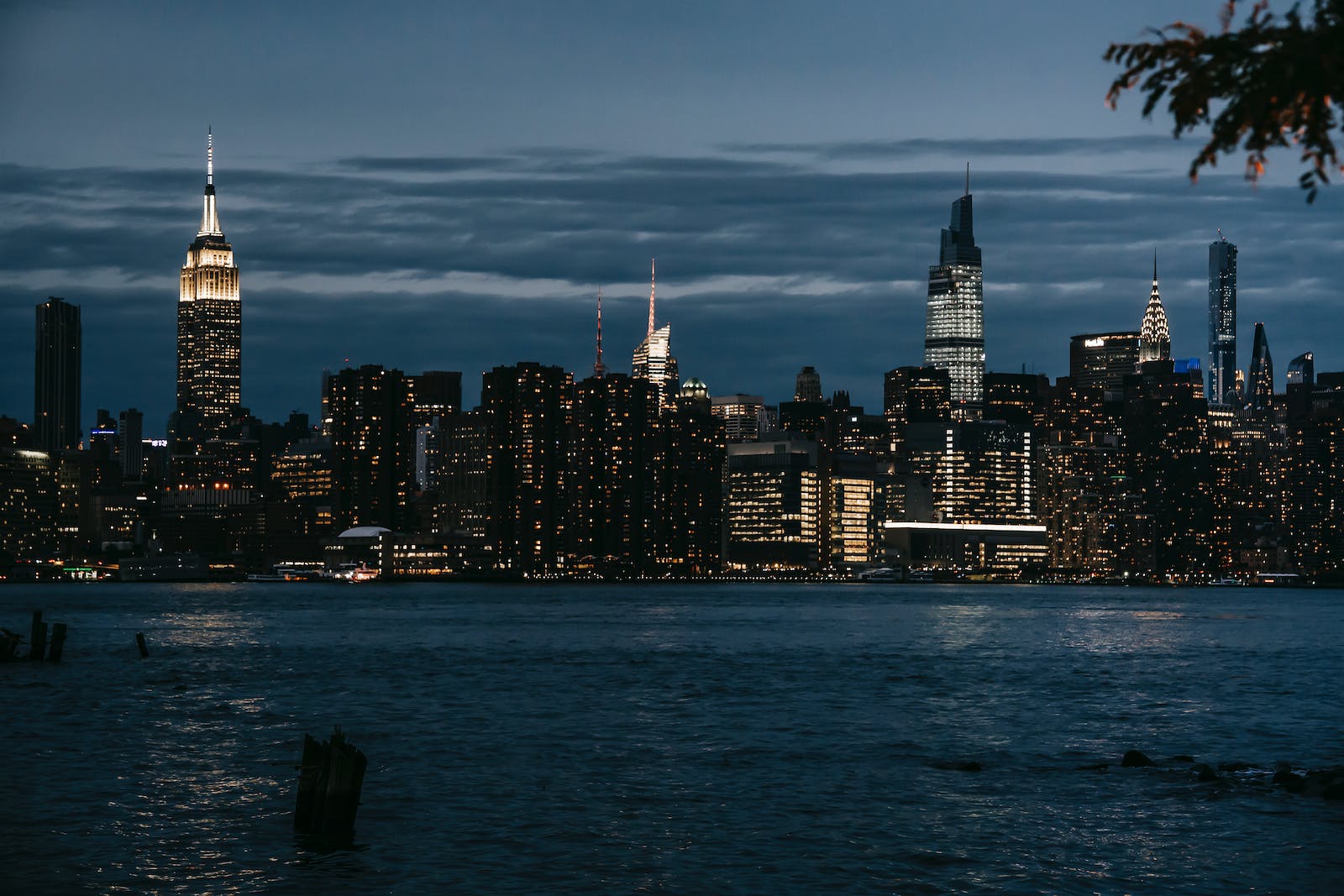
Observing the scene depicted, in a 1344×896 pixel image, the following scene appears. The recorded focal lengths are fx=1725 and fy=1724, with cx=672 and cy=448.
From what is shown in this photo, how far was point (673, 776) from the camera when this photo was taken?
5256 cm

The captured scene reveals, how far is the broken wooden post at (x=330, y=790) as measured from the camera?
4084cm

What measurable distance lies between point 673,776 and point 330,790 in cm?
1414

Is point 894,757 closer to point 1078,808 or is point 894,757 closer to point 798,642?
point 1078,808

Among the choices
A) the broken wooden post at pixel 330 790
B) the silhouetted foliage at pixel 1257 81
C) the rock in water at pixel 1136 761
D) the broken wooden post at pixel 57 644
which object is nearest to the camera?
the silhouetted foliage at pixel 1257 81

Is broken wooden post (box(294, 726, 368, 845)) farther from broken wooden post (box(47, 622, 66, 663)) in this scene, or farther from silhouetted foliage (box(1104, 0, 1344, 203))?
broken wooden post (box(47, 622, 66, 663))

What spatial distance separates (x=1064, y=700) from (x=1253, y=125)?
68.7 metres

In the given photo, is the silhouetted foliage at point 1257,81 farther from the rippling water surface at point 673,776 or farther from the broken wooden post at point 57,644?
the broken wooden post at point 57,644

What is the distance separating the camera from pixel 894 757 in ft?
189

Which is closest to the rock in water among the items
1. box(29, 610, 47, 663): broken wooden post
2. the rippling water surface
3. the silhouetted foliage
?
the rippling water surface

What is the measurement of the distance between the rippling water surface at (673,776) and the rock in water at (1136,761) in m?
0.69

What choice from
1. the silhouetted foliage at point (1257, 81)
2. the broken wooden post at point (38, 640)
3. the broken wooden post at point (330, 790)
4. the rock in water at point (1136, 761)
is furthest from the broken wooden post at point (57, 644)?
the silhouetted foliage at point (1257, 81)

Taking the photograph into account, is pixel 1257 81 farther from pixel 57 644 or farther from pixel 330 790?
pixel 57 644

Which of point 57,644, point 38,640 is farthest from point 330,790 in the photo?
point 38,640

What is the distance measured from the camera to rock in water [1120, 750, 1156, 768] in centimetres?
5481
